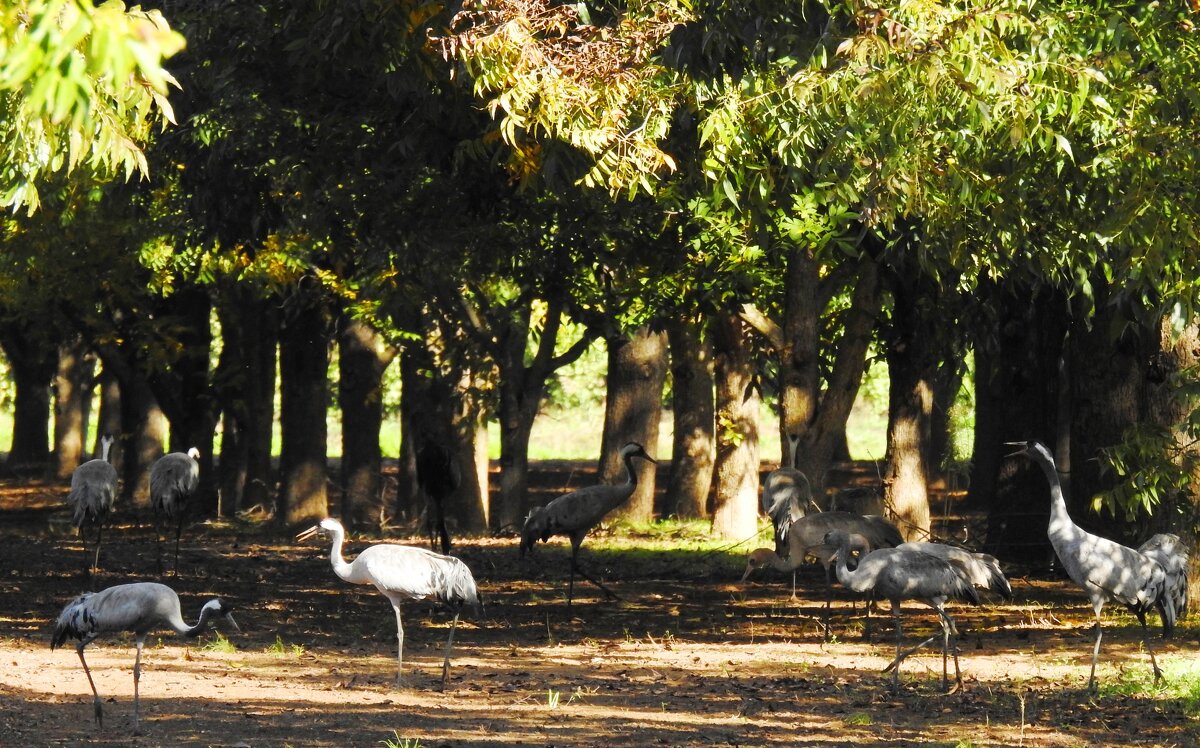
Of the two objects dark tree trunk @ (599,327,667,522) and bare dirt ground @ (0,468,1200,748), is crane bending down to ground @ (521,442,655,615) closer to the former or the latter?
bare dirt ground @ (0,468,1200,748)

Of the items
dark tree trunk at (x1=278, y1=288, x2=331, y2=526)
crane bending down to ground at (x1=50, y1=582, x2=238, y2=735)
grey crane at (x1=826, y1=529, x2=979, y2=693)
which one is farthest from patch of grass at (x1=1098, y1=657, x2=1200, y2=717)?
dark tree trunk at (x1=278, y1=288, x2=331, y2=526)

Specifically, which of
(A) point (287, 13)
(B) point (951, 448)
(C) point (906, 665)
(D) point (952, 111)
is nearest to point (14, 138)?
(D) point (952, 111)

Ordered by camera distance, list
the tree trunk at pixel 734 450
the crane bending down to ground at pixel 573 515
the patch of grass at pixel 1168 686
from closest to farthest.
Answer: the patch of grass at pixel 1168 686, the crane bending down to ground at pixel 573 515, the tree trunk at pixel 734 450

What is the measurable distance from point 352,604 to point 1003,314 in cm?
877

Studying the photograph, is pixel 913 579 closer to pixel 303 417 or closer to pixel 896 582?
pixel 896 582

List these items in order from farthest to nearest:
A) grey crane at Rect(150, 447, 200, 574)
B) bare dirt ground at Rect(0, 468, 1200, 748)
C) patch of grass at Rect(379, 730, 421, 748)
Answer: grey crane at Rect(150, 447, 200, 574), bare dirt ground at Rect(0, 468, 1200, 748), patch of grass at Rect(379, 730, 421, 748)

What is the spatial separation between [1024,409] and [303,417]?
12202mm

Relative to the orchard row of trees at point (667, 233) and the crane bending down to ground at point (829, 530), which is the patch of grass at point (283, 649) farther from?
the crane bending down to ground at point (829, 530)

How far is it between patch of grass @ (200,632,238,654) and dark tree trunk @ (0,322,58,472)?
24900mm

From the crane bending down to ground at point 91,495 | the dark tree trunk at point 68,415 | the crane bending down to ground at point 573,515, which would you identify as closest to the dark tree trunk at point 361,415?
the crane bending down to ground at point 91,495

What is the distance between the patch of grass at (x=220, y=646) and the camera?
13.9m

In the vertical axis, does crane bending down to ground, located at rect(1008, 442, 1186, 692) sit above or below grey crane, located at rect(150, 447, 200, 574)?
below

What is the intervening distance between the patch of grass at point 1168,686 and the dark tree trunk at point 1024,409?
7.27 meters

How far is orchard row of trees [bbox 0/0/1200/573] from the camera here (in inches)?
390
